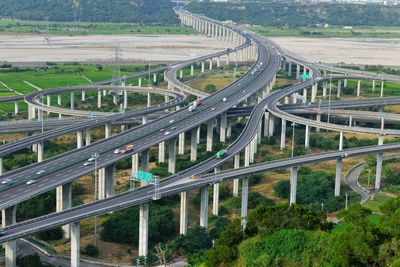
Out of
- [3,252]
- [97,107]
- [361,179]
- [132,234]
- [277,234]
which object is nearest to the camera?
[277,234]

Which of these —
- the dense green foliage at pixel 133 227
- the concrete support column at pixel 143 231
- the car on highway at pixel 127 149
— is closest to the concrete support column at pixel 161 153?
the car on highway at pixel 127 149

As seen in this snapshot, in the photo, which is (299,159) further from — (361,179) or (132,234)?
(132,234)

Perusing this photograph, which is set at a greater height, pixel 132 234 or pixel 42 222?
pixel 42 222

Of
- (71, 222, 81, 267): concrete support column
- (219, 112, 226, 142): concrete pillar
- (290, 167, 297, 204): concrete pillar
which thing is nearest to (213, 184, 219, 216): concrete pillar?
(290, 167, 297, 204): concrete pillar

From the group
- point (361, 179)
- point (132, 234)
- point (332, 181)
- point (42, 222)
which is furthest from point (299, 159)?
point (42, 222)

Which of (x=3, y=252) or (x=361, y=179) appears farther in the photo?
(x=361, y=179)

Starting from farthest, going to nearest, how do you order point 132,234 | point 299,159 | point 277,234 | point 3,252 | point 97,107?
point 97,107, point 299,159, point 132,234, point 3,252, point 277,234

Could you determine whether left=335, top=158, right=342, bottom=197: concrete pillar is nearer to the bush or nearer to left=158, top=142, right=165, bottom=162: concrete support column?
left=158, top=142, right=165, bottom=162: concrete support column

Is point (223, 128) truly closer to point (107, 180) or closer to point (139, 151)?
point (139, 151)

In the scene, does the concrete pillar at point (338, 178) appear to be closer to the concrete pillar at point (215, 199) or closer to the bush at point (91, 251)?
the concrete pillar at point (215, 199)
